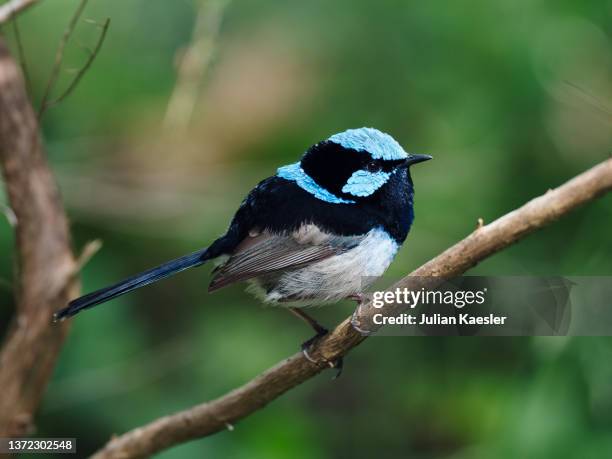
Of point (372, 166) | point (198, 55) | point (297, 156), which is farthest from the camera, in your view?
point (297, 156)

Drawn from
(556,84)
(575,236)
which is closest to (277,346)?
(575,236)

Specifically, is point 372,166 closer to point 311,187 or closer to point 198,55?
point 311,187

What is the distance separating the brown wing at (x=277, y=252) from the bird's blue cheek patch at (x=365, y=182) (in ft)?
0.44

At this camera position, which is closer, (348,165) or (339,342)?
(339,342)

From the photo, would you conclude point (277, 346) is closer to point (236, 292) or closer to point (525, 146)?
point (236, 292)

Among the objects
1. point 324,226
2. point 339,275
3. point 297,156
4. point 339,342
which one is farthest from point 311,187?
point 297,156

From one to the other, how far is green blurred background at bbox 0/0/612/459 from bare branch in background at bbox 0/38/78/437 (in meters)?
0.84

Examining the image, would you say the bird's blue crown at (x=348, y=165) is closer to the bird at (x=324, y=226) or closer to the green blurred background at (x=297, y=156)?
the bird at (x=324, y=226)

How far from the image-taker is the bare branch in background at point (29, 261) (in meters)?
2.82

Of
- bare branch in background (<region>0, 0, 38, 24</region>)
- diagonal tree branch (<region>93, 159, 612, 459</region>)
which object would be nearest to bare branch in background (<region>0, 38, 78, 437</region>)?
bare branch in background (<region>0, 0, 38, 24</region>)

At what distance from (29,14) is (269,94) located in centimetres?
137

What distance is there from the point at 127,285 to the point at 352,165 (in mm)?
722

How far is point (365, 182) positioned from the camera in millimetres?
2543

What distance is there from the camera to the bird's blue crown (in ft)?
8.13
